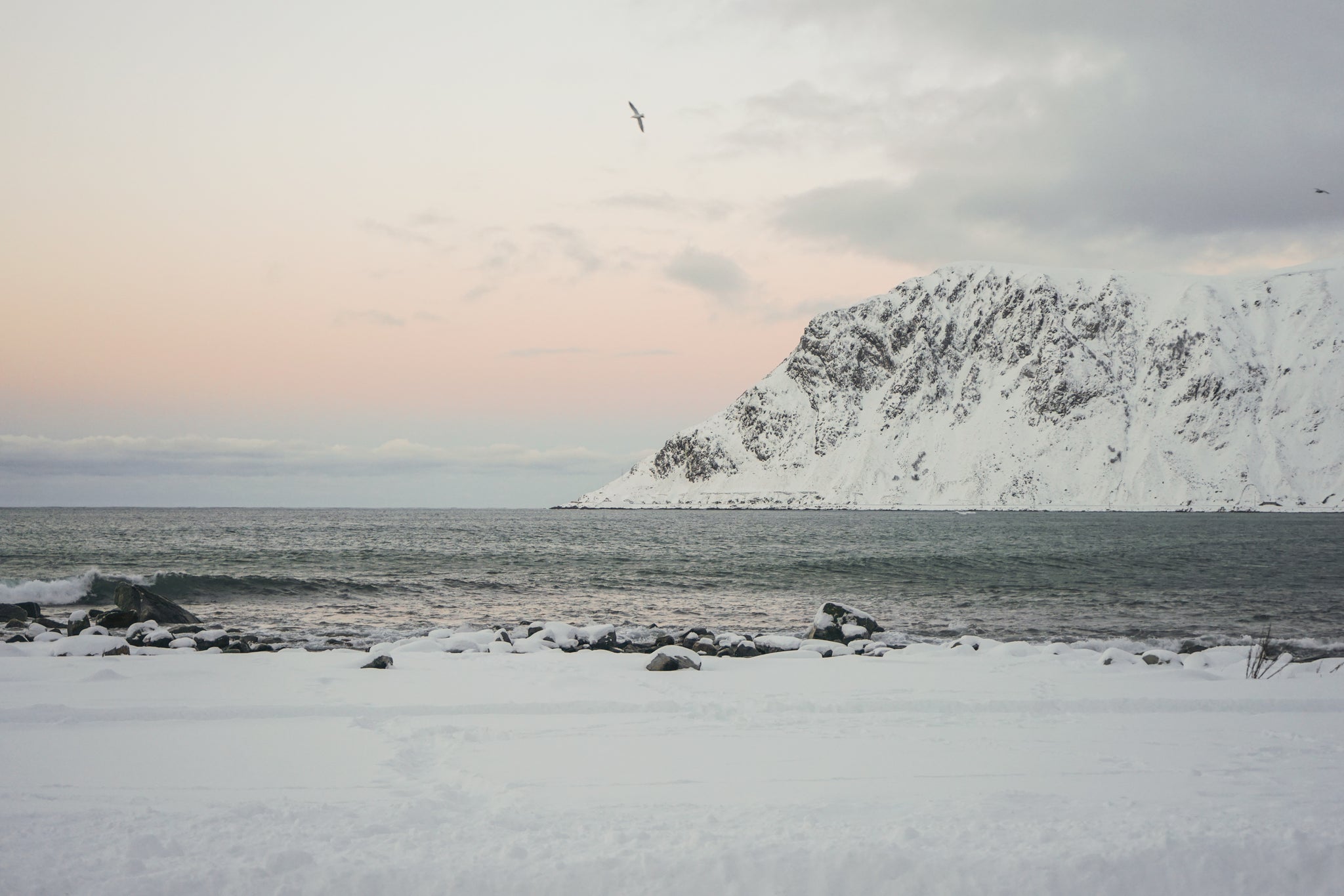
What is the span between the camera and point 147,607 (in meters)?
19.8

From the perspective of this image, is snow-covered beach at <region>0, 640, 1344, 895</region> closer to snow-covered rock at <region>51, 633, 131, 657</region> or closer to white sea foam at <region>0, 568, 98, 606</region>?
snow-covered rock at <region>51, 633, 131, 657</region>

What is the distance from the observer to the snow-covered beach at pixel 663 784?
540 centimetres

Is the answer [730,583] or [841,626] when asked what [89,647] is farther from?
[730,583]

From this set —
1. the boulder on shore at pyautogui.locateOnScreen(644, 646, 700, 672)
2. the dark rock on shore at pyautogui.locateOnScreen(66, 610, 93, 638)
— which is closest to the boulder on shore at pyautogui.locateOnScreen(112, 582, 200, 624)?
the dark rock on shore at pyautogui.locateOnScreen(66, 610, 93, 638)

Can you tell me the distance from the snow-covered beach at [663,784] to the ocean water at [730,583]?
9.53m

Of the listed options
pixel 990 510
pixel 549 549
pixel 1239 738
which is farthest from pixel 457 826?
pixel 990 510

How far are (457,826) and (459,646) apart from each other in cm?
983

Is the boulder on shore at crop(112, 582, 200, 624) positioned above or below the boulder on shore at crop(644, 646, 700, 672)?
below

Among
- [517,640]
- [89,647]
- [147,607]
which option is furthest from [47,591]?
[517,640]

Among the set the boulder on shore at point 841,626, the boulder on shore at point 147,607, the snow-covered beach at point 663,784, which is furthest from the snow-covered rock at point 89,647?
the boulder on shore at point 841,626

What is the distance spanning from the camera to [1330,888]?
211 inches

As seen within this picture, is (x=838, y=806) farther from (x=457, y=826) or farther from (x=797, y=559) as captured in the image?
(x=797, y=559)

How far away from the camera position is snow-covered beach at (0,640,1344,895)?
17.7 feet

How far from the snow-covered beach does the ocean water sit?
953cm
